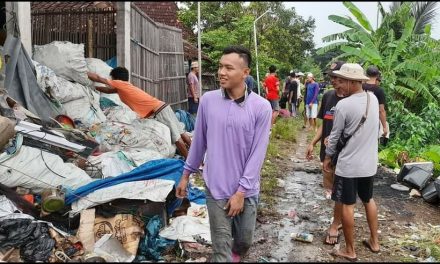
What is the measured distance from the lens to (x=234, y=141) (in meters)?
2.90

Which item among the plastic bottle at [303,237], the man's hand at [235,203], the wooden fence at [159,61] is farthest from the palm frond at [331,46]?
the man's hand at [235,203]

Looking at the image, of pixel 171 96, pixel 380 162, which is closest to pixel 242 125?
pixel 171 96

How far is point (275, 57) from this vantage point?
688cm

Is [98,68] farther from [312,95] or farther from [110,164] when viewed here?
[312,95]

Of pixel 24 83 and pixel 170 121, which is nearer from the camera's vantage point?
pixel 24 83

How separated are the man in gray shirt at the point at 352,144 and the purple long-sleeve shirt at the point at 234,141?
1219 mm

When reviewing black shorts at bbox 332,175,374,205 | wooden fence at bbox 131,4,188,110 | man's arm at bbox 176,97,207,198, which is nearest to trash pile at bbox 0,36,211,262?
man's arm at bbox 176,97,207,198

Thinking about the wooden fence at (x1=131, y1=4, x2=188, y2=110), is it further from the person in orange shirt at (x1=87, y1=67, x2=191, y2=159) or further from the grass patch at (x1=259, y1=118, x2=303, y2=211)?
the grass patch at (x1=259, y1=118, x2=303, y2=211)

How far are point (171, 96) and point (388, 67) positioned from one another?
4842 millimetres

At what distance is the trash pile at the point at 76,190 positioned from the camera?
3.88 metres

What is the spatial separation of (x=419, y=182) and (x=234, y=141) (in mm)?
4745

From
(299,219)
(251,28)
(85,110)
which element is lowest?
(299,219)

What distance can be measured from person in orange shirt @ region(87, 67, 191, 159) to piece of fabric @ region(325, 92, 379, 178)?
3222mm

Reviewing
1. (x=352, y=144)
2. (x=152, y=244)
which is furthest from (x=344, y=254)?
(x=152, y=244)
